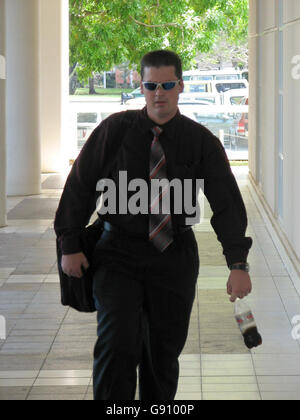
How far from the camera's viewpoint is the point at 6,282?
8.45 meters

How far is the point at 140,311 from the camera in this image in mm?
4016

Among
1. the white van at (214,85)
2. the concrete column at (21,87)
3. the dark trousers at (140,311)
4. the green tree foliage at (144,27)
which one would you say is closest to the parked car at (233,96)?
the white van at (214,85)

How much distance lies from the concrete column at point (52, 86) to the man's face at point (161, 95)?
1366 cm

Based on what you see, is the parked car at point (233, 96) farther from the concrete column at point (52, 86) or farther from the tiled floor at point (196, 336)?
the tiled floor at point (196, 336)

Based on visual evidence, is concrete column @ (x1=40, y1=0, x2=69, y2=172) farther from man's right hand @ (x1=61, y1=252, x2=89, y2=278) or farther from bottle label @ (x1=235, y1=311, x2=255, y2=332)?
bottle label @ (x1=235, y1=311, x2=255, y2=332)

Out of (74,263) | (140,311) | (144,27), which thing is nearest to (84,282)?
(74,263)

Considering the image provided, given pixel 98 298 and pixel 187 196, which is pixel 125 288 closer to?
pixel 98 298

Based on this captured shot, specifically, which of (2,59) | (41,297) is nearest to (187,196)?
(41,297)

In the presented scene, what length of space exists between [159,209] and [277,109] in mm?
6969

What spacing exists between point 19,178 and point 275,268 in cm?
672

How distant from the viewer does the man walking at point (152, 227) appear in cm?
401

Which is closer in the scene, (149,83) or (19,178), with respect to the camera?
(149,83)

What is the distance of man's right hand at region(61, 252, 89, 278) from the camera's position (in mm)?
4105

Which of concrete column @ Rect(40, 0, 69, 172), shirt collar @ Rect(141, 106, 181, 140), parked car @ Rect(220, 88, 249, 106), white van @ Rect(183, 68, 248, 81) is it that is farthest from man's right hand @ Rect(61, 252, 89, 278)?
white van @ Rect(183, 68, 248, 81)
